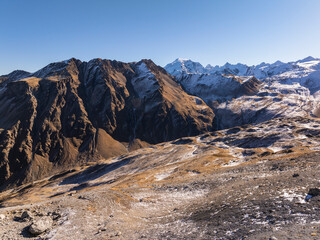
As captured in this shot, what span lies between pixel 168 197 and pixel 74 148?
166 metres

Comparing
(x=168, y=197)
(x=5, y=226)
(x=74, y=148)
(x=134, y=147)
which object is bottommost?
(x=134, y=147)

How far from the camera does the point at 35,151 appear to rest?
155 metres

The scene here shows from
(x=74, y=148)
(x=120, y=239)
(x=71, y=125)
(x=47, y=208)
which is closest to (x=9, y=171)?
(x=74, y=148)

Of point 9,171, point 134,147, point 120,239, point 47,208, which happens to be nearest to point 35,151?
point 9,171

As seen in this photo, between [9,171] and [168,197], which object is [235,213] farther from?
[9,171]

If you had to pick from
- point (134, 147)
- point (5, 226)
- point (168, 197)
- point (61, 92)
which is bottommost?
point (134, 147)

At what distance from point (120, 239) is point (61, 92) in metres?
213

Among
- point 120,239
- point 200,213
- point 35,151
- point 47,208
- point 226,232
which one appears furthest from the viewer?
point 35,151

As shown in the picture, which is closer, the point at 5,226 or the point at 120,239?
the point at 120,239

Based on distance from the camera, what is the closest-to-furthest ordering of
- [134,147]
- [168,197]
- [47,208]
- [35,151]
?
1. [47,208]
2. [168,197]
3. [35,151]
4. [134,147]

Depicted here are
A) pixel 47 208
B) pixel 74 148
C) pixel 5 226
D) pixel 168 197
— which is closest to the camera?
pixel 5 226

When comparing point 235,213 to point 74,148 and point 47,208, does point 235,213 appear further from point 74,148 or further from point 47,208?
point 74,148

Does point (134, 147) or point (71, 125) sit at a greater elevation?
point (71, 125)

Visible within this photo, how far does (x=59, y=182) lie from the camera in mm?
99188
